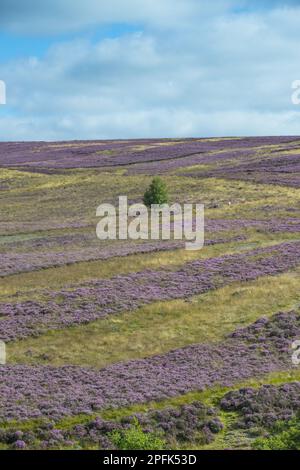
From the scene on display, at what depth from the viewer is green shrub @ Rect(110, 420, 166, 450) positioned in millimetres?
20453

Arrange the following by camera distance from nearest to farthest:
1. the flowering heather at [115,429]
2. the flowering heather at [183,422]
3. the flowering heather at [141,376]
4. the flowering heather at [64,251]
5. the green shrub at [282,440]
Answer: the green shrub at [282,440] < the flowering heather at [115,429] < the flowering heather at [183,422] < the flowering heather at [141,376] < the flowering heather at [64,251]

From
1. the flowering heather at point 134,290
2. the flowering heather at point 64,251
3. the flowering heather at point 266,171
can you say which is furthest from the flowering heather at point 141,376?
the flowering heather at point 266,171

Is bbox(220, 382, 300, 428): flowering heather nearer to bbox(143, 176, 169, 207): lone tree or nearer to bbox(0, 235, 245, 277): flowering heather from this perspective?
bbox(0, 235, 245, 277): flowering heather

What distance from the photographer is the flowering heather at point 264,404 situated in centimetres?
2338

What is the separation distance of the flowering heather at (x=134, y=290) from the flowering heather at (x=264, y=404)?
13.9m

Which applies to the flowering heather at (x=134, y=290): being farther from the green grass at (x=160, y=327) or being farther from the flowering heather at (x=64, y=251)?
the flowering heather at (x=64, y=251)

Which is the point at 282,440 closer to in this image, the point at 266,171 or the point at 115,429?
the point at 115,429

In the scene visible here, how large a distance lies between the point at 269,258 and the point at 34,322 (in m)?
22.2

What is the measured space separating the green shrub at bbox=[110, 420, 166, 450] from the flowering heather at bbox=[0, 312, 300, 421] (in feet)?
8.89

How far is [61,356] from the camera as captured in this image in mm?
31172

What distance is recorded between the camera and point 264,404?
24594mm

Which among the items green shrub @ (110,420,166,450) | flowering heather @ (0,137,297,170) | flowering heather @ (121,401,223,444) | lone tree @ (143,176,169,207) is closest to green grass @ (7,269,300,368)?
flowering heather @ (121,401,223,444)

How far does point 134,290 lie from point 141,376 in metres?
13.9

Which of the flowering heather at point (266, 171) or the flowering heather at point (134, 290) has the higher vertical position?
the flowering heather at point (266, 171)
